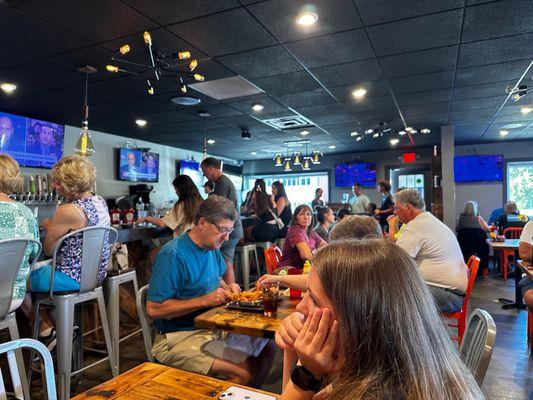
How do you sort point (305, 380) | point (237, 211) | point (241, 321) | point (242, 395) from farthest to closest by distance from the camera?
1. point (237, 211)
2. point (241, 321)
3. point (242, 395)
4. point (305, 380)

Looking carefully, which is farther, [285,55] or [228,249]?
[228,249]

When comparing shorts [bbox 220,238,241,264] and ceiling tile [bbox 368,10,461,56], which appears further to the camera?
shorts [bbox 220,238,241,264]

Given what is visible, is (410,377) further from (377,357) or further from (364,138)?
(364,138)

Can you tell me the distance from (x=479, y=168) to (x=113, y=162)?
8465 mm

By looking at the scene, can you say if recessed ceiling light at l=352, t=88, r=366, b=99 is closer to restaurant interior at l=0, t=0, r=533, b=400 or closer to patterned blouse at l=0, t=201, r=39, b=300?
restaurant interior at l=0, t=0, r=533, b=400

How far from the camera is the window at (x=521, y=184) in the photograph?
878 centimetres

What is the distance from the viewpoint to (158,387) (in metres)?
1.11

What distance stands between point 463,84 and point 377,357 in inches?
187

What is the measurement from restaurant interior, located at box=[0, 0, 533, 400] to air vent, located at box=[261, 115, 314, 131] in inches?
2.1

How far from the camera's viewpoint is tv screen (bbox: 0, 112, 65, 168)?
541 cm

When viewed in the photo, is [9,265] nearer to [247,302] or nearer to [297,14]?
[247,302]

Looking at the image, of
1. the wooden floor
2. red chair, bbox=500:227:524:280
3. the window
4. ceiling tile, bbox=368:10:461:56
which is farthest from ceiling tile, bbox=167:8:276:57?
the window

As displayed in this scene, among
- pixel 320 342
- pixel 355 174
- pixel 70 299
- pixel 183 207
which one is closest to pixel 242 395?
pixel 320 342

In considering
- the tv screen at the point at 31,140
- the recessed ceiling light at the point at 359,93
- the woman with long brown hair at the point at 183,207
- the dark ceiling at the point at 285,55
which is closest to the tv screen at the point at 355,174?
the dark ceiling at the point at 285,55
